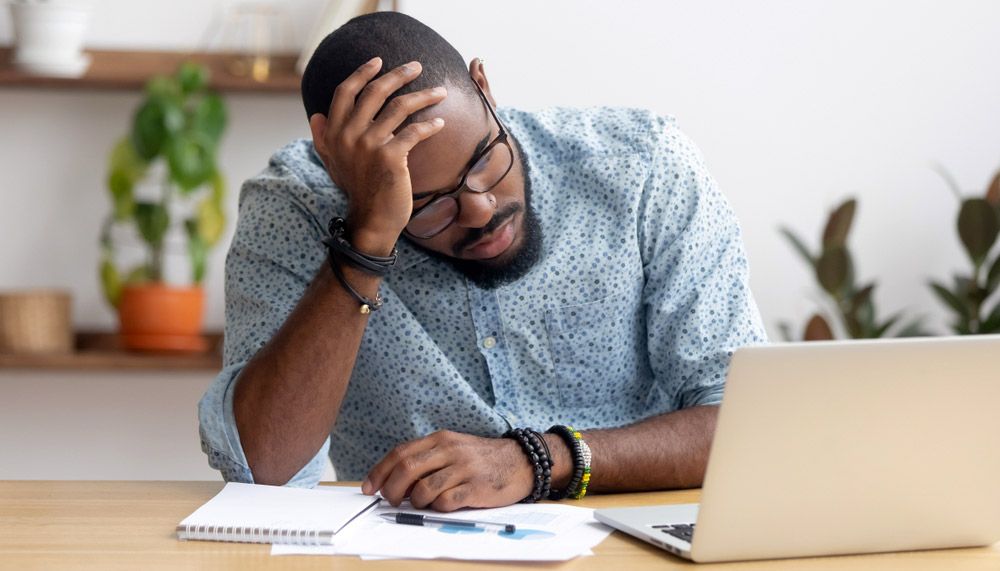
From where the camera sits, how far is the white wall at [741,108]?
2381 millimetres

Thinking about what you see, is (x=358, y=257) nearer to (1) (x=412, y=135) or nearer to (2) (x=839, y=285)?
(1) (x=412, y=135)

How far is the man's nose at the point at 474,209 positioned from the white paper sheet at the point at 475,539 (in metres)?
0.39

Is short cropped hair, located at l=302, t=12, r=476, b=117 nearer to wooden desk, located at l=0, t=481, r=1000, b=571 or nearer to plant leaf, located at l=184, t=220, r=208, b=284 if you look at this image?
wooden desk, located at l=0, t=481, r=1000, b=571

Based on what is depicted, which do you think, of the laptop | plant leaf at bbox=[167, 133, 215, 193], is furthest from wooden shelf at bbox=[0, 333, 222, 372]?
the laptop

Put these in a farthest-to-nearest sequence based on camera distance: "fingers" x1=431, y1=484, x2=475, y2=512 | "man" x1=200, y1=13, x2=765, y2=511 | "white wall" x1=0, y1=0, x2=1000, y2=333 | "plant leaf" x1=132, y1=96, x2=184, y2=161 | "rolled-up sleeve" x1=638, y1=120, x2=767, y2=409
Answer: "plant leaf" x1=132, y1=96, x2=184, y2=161
"white wall" x1=0, y1=0, x2=1000, y2=333
"rolled-up sleeve" x1=638, y1=120, x2=767, y2=409
"man" x1=200, y1=13, x2=765, y2=511
"fingers" x1=431, y1=484, x2=475, y2=512

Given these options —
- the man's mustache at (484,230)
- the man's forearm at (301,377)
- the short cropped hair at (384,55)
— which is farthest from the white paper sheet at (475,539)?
the short cropped hair at (384,55)

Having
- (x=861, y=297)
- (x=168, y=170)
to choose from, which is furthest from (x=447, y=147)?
(x=168, y=170)

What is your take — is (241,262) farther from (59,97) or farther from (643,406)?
(59,97)

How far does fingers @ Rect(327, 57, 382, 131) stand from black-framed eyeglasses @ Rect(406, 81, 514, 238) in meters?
0.15

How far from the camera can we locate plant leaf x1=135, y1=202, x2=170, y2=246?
2658 millimetres

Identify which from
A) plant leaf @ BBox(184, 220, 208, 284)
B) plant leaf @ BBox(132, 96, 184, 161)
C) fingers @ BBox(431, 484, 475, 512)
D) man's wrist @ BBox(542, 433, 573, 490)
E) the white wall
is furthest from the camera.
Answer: plant leaf @ BBox(184, 220, 208, 284)

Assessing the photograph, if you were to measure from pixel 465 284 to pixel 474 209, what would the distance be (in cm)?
22

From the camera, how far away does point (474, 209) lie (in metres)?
1.38

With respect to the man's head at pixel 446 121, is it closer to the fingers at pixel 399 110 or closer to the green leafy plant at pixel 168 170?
the fingers at pixel 399 110
